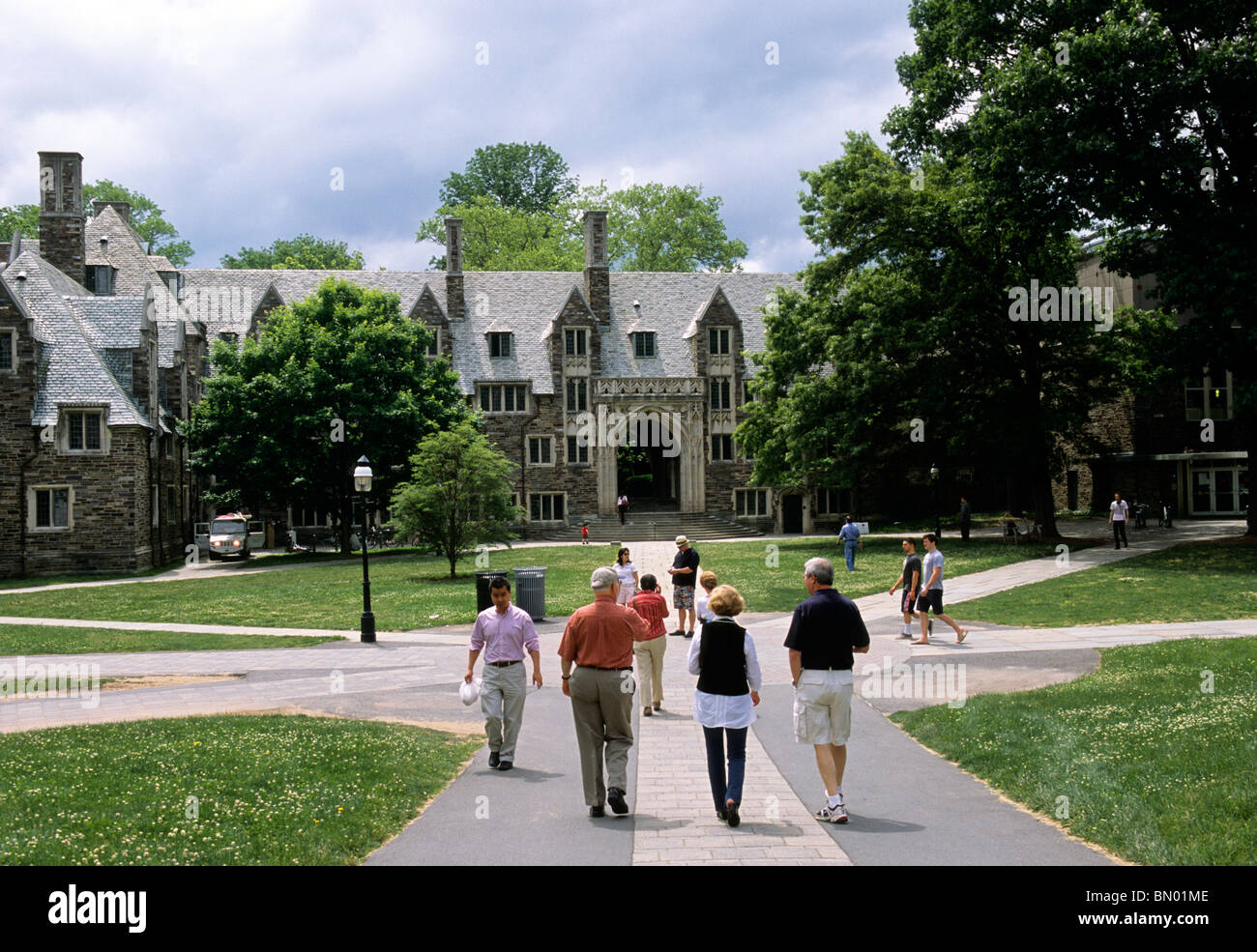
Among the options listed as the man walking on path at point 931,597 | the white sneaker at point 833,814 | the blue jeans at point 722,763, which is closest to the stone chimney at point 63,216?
the man walking on path at point 931,597

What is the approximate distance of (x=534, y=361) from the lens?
5553cm

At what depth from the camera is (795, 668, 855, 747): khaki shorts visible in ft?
27.6

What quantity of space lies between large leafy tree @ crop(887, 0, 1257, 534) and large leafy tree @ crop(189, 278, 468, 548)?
23265 millimetres

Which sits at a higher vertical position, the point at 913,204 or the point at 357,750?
the point at 913,204

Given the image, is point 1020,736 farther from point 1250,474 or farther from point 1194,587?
point 1250,474

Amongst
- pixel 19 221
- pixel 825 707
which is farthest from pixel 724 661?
pixel 19 221

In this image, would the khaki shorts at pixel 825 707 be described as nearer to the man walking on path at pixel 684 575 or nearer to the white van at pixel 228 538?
the man walking on path at pixel 684 575

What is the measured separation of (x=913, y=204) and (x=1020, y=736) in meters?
30.6

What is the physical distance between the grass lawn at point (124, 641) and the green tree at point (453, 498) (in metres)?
11.7

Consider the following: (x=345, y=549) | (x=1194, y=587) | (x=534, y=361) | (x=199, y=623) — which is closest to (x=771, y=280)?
(x=534, y=361)

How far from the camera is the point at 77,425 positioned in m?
39.4

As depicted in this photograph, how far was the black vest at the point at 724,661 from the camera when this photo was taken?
8430 millimetres
